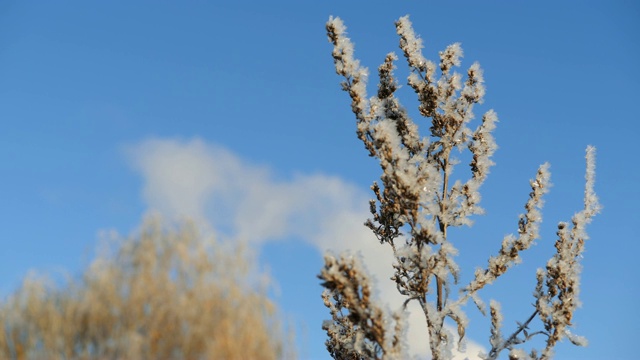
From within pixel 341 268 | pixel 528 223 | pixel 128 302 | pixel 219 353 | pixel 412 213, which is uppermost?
pixel 528 223

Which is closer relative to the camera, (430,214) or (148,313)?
(148,313)

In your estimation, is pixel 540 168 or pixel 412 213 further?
pixel 540 168

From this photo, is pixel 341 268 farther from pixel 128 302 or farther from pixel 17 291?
pixel 17 291

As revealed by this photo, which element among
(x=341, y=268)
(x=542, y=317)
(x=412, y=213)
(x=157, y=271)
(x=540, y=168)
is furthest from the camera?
(x=540, y=168)

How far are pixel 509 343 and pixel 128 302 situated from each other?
563 cm

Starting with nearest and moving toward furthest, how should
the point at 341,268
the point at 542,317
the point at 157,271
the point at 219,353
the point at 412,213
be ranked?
1. the point at 219,353
2. the point at 157,271
3. the point at 341,268
4. the point at 412,213
5. the point at 542,317

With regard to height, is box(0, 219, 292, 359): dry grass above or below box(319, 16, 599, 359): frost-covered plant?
below

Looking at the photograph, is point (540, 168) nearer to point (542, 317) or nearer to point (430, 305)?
point (542, 317)

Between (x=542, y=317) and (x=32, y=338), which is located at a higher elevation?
(x=542, y=317)

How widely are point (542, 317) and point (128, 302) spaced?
572cm

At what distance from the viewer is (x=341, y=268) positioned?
638 cm

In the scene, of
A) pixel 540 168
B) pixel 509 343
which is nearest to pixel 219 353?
pixel 509 343

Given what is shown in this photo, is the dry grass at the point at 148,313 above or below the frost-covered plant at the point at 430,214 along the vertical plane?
below

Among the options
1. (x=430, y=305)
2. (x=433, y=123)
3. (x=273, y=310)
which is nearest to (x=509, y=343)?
(x=430, y=305)
